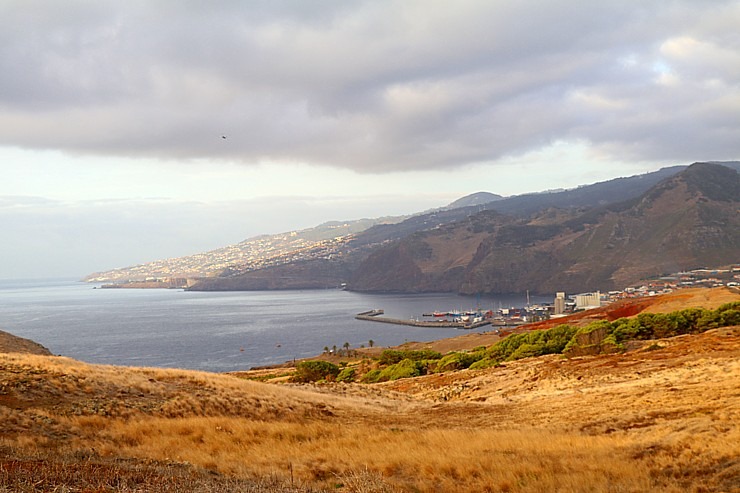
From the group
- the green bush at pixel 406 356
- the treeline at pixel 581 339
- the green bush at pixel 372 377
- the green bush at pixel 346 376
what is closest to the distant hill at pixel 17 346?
the treeline at pixel 581 339

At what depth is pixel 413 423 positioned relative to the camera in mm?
17828

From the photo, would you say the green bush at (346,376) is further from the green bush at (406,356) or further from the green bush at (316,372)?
the green bush at (406,356)

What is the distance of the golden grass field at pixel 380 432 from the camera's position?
27.6 ft

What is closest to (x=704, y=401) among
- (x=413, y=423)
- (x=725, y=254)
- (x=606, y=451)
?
(x=606, y=451)

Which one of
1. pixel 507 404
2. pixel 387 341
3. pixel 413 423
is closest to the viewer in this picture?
pixel 413 423

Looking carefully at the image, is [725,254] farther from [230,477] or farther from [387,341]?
[230,477]

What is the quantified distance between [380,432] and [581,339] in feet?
67.0

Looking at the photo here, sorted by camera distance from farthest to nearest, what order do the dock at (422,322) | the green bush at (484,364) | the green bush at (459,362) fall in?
the dock at (422,322)
the green bush at (459,362)
the green bush at (484,364)

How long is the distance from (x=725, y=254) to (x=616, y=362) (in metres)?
205

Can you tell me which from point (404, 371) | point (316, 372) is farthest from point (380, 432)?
point (316, 372)

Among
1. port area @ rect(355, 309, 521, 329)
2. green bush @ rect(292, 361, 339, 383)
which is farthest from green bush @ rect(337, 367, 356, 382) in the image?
port area @ rect(355, 309, 521, 329)

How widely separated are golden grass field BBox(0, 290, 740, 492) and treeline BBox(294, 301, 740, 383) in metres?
5.85

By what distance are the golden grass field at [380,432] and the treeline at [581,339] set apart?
5851 mm

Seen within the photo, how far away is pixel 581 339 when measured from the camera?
3072cm
